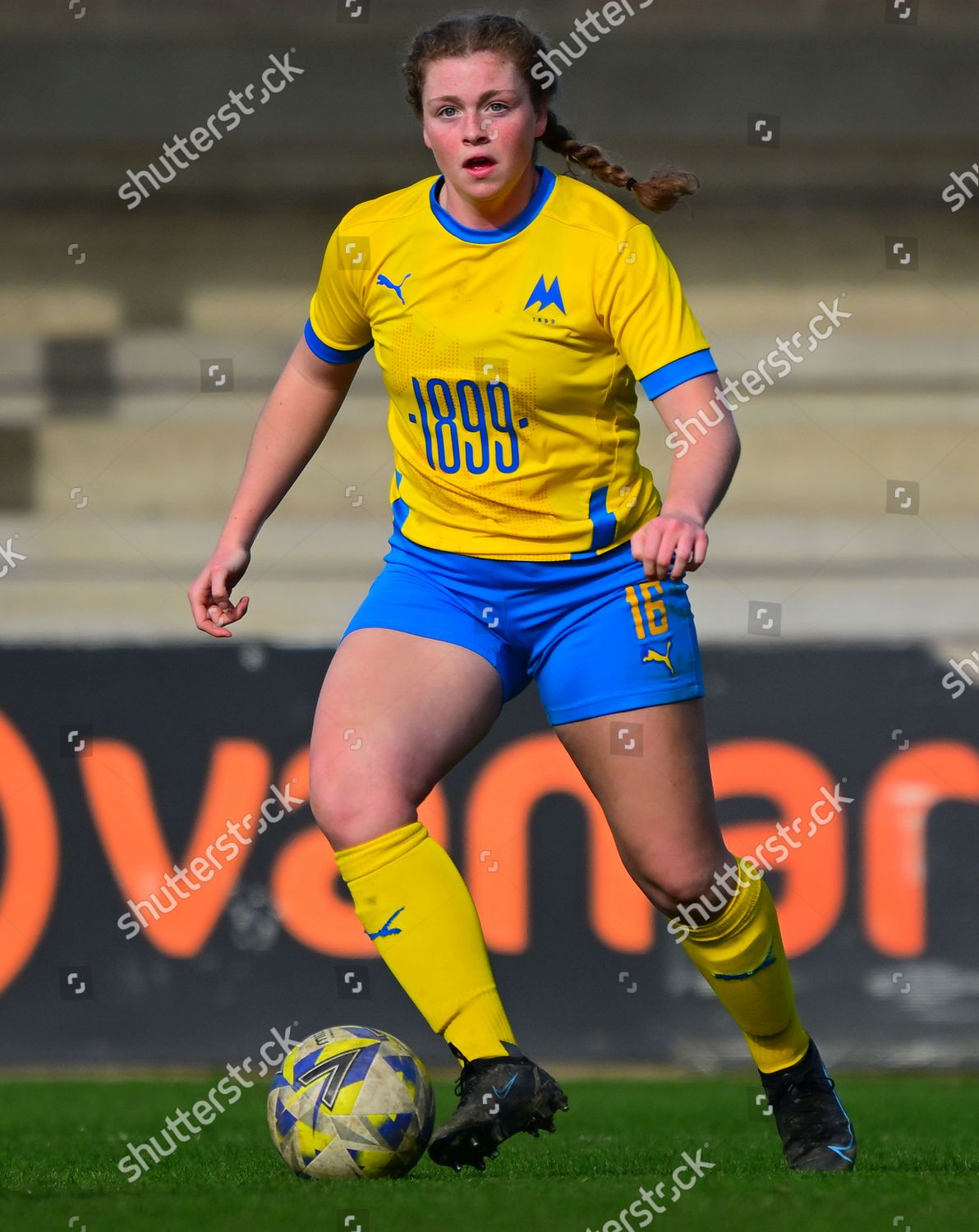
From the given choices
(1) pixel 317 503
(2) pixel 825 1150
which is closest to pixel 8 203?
(1) pixel 317 503

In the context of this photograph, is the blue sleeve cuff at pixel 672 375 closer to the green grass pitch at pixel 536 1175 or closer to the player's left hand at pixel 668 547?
the player's left hand at pixel 668 547

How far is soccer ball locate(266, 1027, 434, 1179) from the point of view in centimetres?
279

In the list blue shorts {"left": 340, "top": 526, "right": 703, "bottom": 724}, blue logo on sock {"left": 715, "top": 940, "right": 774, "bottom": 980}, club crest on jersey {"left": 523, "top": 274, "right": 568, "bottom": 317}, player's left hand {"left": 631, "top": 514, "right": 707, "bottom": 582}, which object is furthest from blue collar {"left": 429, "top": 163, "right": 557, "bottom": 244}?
blue logo on sock {"left": 715, "top": 940, "right": 774, "bottom": 980}

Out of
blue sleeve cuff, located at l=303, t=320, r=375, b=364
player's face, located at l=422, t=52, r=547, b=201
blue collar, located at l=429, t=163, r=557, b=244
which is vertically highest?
player's face, located at l=422, t=52, r=547, b=201

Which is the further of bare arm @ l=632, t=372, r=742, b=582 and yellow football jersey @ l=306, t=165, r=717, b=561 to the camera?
yellow football jersey @ l=306, t=165, r=717, b=561

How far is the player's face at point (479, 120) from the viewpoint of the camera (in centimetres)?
274

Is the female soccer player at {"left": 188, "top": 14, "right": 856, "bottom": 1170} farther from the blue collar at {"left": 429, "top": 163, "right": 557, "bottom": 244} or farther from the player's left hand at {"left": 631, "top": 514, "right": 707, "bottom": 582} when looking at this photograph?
the player's left hand at {"left": 631, "top": 514, "right": 707, "bottom": 582}

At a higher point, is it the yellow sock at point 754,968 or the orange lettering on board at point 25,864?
the yellow sock at point 754,968

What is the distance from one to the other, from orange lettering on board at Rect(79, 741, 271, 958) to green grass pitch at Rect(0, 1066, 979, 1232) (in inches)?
26.5

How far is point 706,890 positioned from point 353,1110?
64 centimetres

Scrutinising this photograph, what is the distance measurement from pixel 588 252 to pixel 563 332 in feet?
0.42

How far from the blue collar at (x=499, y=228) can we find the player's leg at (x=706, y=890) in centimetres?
75

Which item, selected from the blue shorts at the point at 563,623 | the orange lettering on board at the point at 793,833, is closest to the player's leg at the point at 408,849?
the blue shorts at the point at 563,623

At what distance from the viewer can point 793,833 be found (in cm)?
599
